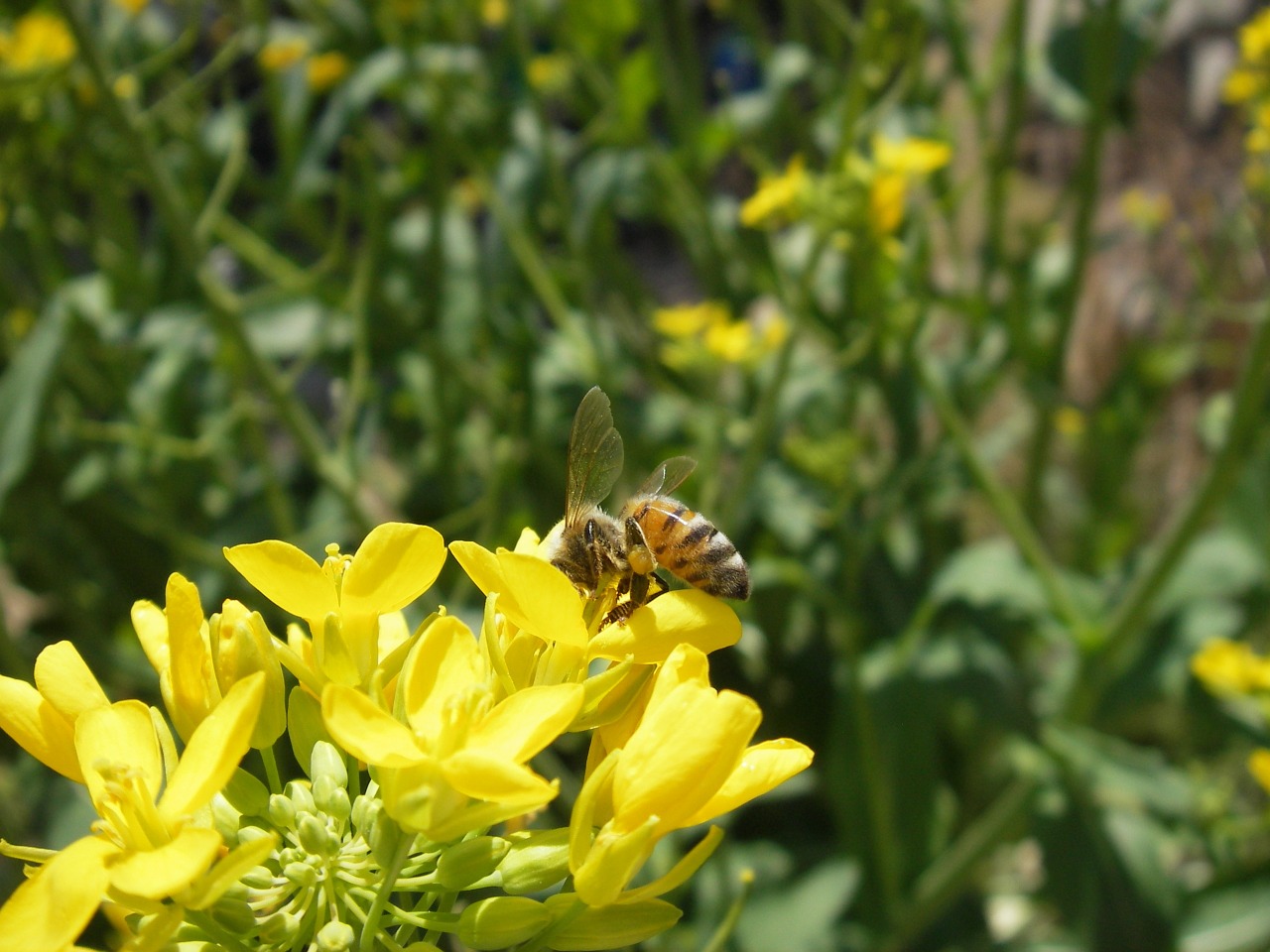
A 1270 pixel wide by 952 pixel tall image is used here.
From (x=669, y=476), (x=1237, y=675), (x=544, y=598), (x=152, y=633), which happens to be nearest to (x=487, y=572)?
(x=544, y=598)

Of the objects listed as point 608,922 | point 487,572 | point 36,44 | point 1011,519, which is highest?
point 36,44

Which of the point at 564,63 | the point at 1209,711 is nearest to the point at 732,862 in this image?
the point at 1209,711

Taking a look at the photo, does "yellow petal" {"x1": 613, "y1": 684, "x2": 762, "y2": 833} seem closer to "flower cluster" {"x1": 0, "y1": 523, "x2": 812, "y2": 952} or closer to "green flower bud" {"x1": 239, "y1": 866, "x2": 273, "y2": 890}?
"flower cluster" {"x1": 0, "y1": 523, "x2": 812, "y2": 952}

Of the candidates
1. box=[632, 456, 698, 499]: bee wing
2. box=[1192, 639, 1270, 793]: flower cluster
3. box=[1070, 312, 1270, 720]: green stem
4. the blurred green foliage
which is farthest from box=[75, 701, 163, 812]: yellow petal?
box=[1192, 639, 1270, 793]: flower cluster

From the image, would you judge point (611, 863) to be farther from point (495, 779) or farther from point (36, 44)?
point (36, 44)

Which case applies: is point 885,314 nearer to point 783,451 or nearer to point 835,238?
point 835,238

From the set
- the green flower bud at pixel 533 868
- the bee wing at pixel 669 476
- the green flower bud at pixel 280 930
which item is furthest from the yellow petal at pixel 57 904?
the bee wing at pixel 669 476
